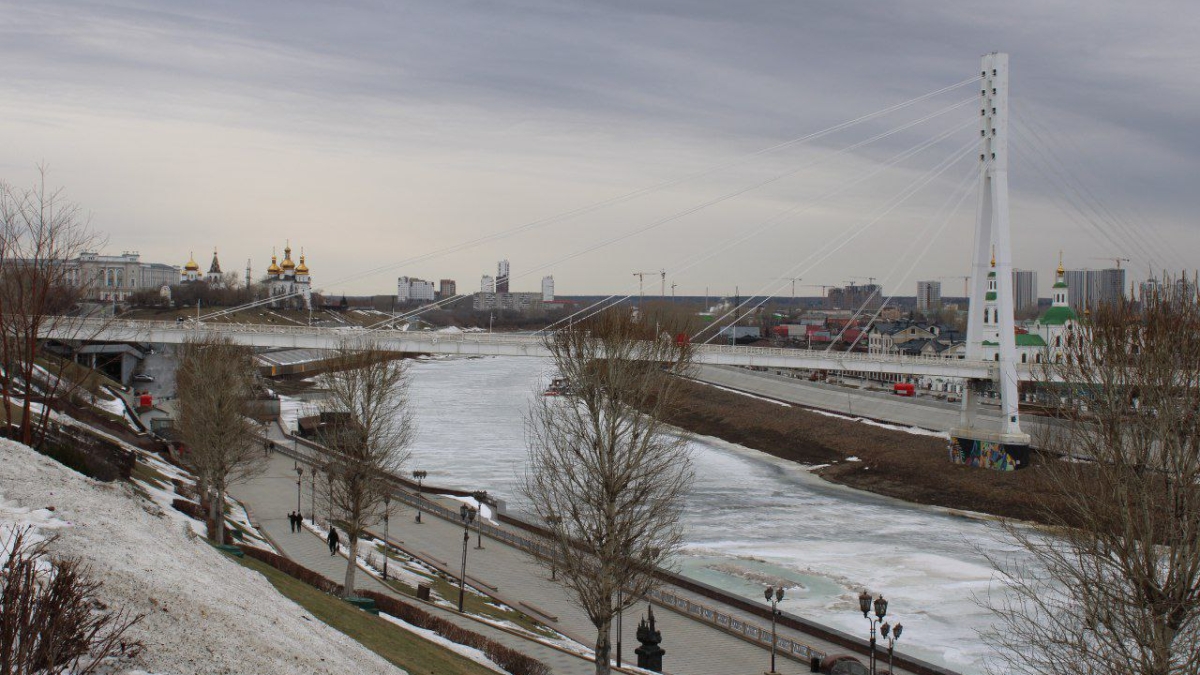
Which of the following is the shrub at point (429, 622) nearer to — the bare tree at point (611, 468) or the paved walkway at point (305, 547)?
the paved walkway at point (305, 547)

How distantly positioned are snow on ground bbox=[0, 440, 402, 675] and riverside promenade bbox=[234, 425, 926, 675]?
520 centimetres

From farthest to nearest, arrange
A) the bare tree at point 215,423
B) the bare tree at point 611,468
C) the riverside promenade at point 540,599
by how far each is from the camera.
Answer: the bare tree at point 215,423
the riverside promenade at point 540,599
the bare tree at point 611,468

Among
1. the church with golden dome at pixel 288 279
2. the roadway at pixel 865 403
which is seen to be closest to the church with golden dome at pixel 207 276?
the church with golden dome at pixel 288 279

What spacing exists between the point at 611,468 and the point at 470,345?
2100cm

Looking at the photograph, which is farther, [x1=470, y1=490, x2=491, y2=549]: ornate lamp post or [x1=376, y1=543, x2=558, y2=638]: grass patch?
[x1=470, y1=490, x2=491, y2=549]: ornate lamp post

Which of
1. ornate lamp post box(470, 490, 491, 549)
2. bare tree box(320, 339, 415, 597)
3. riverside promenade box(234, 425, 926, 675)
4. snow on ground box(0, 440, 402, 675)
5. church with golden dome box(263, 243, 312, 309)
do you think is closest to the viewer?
snow on ground box(0, 440, 402, 675)

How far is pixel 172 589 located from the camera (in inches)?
287

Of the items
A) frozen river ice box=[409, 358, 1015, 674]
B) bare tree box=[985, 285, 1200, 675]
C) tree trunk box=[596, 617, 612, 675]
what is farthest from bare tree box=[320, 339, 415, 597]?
bare tree box=[985, 285, 1200, 675]

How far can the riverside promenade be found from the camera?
46.5 ft

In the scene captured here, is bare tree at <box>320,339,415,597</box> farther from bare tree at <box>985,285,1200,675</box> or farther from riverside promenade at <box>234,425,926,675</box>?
bare tree at <box>985,285,1200,675</box>

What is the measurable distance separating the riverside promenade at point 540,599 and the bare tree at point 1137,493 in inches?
256

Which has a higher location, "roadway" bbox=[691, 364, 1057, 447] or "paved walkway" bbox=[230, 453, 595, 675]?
"roadway" bbox=[691, 364, 1057, 447]

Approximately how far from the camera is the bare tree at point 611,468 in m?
12.4

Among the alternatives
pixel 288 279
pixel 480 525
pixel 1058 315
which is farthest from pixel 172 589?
pixel 288 279
